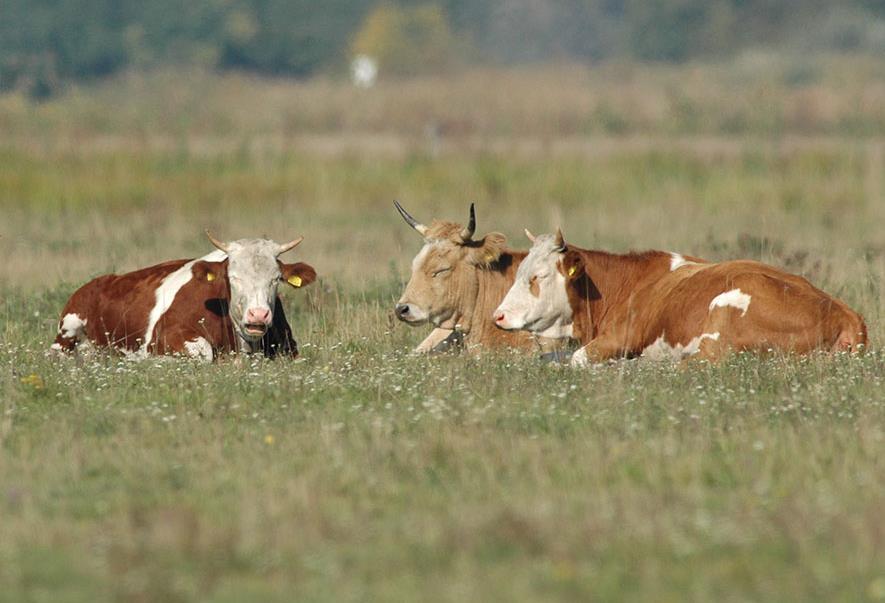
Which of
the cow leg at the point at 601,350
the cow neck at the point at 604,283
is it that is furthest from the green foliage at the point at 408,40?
the cow leg at the point at 601,350

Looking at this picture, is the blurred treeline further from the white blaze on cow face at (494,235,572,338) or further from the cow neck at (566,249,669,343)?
the white blaze on cow face at (494,235,572,338)

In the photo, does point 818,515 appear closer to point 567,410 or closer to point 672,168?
point 567,410

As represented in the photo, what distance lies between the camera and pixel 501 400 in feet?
31.3

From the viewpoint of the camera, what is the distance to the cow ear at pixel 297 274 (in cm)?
1189

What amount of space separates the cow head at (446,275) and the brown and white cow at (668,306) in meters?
0.56

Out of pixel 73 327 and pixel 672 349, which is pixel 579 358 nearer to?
pixel 672 349

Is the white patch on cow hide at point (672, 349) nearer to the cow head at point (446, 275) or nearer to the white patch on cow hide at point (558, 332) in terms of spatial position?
the white patch on cow hide at point (558, 332)

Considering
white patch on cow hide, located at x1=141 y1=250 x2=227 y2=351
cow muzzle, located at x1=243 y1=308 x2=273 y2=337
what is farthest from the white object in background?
cow muzzle, located at x1=243 y1=308 x2=273 y2=337

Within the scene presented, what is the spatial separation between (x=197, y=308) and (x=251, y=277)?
2.18 ft

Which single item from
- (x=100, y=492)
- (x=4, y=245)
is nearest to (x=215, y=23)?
(x=4, y=245)

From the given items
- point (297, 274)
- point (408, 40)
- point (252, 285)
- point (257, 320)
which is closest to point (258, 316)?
point (257, 320)

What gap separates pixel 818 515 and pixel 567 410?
100 inches

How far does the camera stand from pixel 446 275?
487 inches

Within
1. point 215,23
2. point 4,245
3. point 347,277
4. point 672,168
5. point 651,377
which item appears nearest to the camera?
point 651,377
